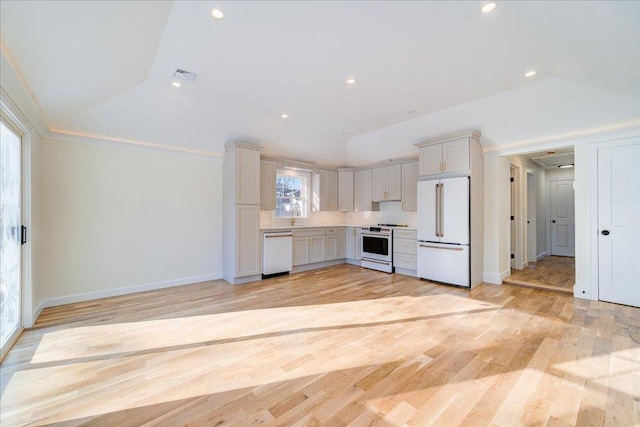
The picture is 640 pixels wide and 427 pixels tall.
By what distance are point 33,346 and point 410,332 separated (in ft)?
12.1

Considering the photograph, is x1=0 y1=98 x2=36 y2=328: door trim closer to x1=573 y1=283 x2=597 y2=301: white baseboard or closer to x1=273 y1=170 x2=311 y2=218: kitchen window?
x1=273 y1=170 x2=311 y2=218: kitchen window

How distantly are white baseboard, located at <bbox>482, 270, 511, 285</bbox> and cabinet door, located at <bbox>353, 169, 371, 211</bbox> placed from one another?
2.73 metres

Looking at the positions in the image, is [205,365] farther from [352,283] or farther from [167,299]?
[352,283]

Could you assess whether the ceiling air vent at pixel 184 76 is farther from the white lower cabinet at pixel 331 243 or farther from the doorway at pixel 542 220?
the doorway at pixel 542 220

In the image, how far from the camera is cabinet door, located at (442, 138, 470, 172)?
444 centimetres

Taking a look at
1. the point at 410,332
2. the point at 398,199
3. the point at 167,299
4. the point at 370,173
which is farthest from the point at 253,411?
the point at 370,173

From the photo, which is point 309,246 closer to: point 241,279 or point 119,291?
point 241,279

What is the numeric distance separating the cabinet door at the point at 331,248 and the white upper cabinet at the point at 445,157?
8.22ft

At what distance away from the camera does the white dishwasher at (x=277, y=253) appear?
5.16 meters

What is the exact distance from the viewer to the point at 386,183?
19.9ft

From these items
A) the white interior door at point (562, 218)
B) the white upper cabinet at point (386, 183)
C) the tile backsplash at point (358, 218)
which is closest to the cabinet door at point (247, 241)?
the tile backsplash at point (358, 218)

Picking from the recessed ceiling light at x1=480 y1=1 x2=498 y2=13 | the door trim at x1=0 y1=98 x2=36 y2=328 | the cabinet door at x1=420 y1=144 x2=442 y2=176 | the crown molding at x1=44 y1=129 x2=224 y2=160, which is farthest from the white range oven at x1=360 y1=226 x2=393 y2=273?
the door trim at x1=0 y1=98 x2=36 y2=328

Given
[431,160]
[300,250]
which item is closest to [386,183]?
[431,160]

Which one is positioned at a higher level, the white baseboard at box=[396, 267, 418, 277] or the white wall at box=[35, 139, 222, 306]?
the white wall at box=[35, 139, 222, 306]
